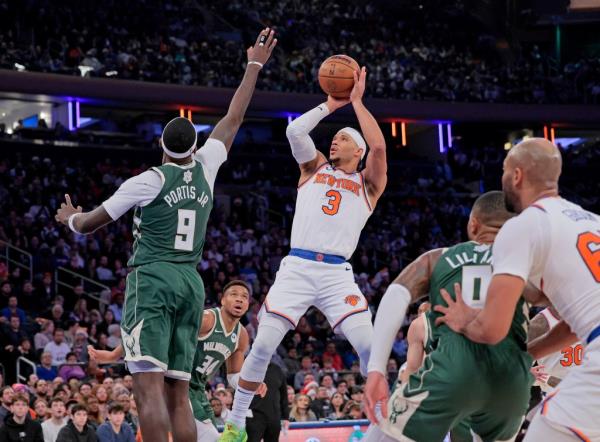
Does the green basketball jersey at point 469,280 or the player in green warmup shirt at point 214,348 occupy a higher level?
the green basketball jersey at point 469,280

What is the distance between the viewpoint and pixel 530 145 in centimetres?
459

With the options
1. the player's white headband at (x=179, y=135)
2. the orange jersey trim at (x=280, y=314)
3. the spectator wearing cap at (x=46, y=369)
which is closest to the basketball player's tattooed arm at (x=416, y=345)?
the orange jersey trim at (x=280, y=314)

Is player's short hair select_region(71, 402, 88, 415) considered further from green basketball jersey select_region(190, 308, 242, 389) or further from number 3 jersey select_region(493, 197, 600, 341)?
number 3 jersey select_region(493, 197, 600, 341)

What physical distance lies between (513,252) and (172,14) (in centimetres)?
3007

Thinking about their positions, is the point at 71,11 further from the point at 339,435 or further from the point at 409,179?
the point at 339,435

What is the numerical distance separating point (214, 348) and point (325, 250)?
1.46m

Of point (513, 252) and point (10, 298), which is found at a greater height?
point (513, 252)

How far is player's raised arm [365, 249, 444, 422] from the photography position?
4684 mm

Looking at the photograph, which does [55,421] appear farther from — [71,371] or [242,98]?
[242,98]

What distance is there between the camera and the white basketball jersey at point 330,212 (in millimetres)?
8195

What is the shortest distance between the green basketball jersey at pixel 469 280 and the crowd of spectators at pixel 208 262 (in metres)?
8.65

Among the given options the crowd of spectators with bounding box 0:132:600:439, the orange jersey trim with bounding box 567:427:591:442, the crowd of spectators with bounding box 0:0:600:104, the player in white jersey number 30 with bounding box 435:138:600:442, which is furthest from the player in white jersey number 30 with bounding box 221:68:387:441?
the crowd of spectators with bounding box 0:0:600:104

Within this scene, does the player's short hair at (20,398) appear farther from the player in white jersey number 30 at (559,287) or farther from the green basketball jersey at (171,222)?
the player in white jersey number 30 at (559,287)

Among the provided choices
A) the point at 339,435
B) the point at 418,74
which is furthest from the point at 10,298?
the point at 418,74
